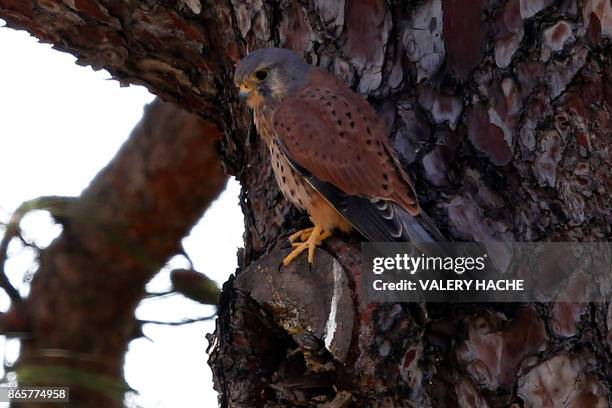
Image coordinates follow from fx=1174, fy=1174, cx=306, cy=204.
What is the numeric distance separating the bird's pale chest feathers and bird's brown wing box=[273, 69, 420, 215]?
38 millimetres

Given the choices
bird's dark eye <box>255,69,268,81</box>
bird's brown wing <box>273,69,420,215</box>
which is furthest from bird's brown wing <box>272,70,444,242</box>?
bird's dark eye <box>255,69,268,81</box>

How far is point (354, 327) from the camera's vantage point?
2.73 metres

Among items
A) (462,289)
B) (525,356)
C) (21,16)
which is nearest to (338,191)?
(462,289)

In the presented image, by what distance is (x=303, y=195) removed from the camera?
10.5ft

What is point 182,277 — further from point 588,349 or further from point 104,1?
point 588,349

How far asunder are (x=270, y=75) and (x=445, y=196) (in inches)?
27.3

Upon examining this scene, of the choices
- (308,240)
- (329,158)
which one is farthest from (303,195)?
(308,240)

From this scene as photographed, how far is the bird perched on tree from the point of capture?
3.01 meters

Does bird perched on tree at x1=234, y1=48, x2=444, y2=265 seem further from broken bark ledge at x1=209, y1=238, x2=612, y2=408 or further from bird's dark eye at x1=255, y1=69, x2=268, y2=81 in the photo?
broken bark ledge at x1=209, y1=238, x2=612, y2=408

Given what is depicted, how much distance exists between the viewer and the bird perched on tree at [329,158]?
3.01m

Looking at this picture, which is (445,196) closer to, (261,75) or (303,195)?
(303,195)

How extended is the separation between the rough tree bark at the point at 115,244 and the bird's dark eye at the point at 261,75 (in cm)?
111

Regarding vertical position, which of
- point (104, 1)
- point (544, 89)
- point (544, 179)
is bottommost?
point (544, 179)

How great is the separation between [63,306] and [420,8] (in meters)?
2.03
